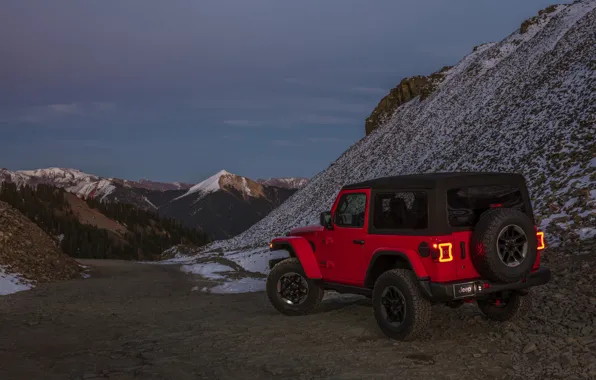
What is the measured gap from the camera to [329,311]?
9.88 m

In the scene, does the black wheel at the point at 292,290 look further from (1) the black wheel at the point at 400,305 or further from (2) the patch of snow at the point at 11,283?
(2) the patch of snow at the point at 11,283

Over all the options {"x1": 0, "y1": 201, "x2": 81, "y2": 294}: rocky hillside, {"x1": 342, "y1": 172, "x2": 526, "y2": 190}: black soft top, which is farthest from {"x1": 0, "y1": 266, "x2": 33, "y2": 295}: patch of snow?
{"x1": 342, "y1": 172, "x2": 526, "y2": 190}: black soft top

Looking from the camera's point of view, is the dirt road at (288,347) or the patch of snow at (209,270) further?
the patch of snow at (209,270)

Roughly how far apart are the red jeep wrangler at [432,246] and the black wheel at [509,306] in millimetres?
16

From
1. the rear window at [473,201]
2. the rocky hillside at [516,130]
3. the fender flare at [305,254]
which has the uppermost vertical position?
the rocky hillside at [516,130]

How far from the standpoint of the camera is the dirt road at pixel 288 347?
6141 mm

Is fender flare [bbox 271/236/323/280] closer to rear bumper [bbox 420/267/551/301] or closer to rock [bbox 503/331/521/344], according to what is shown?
rear bumper [bbox 420/267/551/301]

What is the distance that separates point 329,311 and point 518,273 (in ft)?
13.5

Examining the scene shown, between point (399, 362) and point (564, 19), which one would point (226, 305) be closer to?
point (399, 362)

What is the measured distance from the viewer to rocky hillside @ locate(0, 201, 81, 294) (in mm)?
18609

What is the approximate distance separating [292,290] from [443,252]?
12.4 feet

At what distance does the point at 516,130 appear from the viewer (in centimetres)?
3284

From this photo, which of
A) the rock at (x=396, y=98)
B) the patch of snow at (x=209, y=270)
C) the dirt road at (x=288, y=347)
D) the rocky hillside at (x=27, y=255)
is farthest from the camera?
the rock at (x=396, y=98)

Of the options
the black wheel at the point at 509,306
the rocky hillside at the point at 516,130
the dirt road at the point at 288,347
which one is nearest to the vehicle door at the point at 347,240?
the dirt road at the point at 288,347
